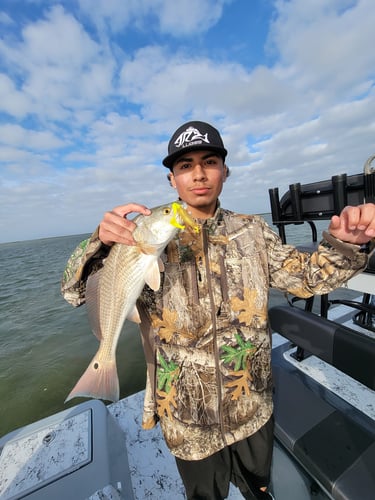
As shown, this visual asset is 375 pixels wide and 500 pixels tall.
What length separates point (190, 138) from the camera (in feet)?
6.60

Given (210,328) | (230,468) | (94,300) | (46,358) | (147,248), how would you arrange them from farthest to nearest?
(46,358) < (230,468) < (210,328) < (94,300) < (147,248)

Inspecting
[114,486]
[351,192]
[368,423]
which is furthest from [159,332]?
[351,192]

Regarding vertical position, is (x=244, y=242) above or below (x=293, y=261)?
above

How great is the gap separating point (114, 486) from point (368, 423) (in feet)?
8.00

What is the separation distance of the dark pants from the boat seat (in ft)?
2.73

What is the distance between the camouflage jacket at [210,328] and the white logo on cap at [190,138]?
0.67 metres

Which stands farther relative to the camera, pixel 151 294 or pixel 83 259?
pixel 151 294

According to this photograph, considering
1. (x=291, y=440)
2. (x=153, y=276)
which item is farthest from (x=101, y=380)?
(x=291, y=440)

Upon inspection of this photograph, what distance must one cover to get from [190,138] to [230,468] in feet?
9.65

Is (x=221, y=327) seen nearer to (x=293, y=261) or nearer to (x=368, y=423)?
(x=293, y=261)

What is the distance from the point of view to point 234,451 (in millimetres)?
2289

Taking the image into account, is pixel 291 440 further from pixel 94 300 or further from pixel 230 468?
pixel 94 300

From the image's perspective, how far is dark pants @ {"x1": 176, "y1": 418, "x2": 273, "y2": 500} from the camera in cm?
213

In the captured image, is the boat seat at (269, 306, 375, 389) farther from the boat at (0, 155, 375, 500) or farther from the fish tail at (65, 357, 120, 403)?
the fish tail at (65, 357, 120, 403)
